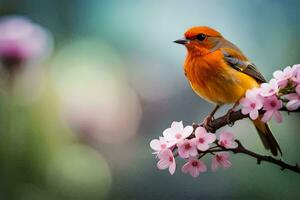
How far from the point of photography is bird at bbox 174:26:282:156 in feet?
3.19

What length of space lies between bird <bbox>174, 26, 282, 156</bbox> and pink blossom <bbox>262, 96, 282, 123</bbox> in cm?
28

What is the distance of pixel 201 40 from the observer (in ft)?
3.34

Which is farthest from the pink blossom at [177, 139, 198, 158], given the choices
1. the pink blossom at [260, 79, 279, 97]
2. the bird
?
the bird

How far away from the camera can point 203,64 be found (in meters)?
1.00

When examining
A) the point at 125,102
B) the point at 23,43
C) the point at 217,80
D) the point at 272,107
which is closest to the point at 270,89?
the point at 272,107

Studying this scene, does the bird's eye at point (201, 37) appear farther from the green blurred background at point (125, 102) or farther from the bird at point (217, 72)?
the green blurred background at point (125, 102)

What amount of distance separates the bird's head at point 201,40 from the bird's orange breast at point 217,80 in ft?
0.07

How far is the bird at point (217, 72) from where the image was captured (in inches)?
38.2

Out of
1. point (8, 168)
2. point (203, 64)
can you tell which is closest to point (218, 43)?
point (203, 64)

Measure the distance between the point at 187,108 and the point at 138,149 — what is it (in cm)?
23

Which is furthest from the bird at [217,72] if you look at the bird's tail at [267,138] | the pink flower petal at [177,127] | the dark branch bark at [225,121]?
the pink flower petal at [177,127]

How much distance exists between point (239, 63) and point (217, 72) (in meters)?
0.06

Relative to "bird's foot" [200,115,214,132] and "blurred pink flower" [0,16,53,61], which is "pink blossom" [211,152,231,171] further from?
"blurred pink flower" [0,16,53,61]

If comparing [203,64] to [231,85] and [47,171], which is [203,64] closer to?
[231,85]
